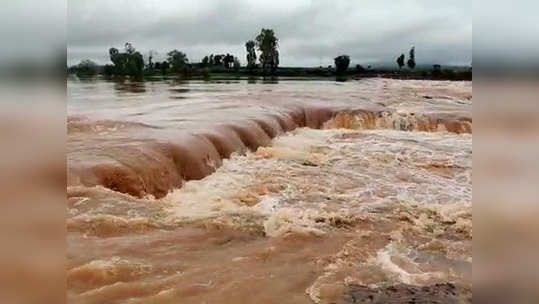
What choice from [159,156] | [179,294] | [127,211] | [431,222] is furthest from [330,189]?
[179,294]

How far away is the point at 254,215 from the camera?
16.6ft

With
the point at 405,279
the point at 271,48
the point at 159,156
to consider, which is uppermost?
the point at 271,48

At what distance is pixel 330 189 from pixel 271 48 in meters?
41.8

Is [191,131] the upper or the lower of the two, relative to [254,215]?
upper

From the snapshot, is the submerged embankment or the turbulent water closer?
the turbulent water

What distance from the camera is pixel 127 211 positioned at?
4883mm

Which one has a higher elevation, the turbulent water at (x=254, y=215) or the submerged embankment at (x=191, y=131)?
the submerged embankment at (x=191, y=131)

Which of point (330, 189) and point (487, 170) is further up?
point (487, 170)

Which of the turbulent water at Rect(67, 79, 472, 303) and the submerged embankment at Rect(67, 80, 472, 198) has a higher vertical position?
the submerged embankment at Rect(67, 80, 472, 198)

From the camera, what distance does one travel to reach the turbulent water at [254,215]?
332cm

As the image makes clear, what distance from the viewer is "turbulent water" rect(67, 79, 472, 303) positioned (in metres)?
3.32

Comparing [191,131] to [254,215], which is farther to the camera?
[191,131]

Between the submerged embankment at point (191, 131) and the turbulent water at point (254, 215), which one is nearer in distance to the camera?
the turbulent water at point (254, 215)

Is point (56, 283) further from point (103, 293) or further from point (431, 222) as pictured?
point (431, 222)
